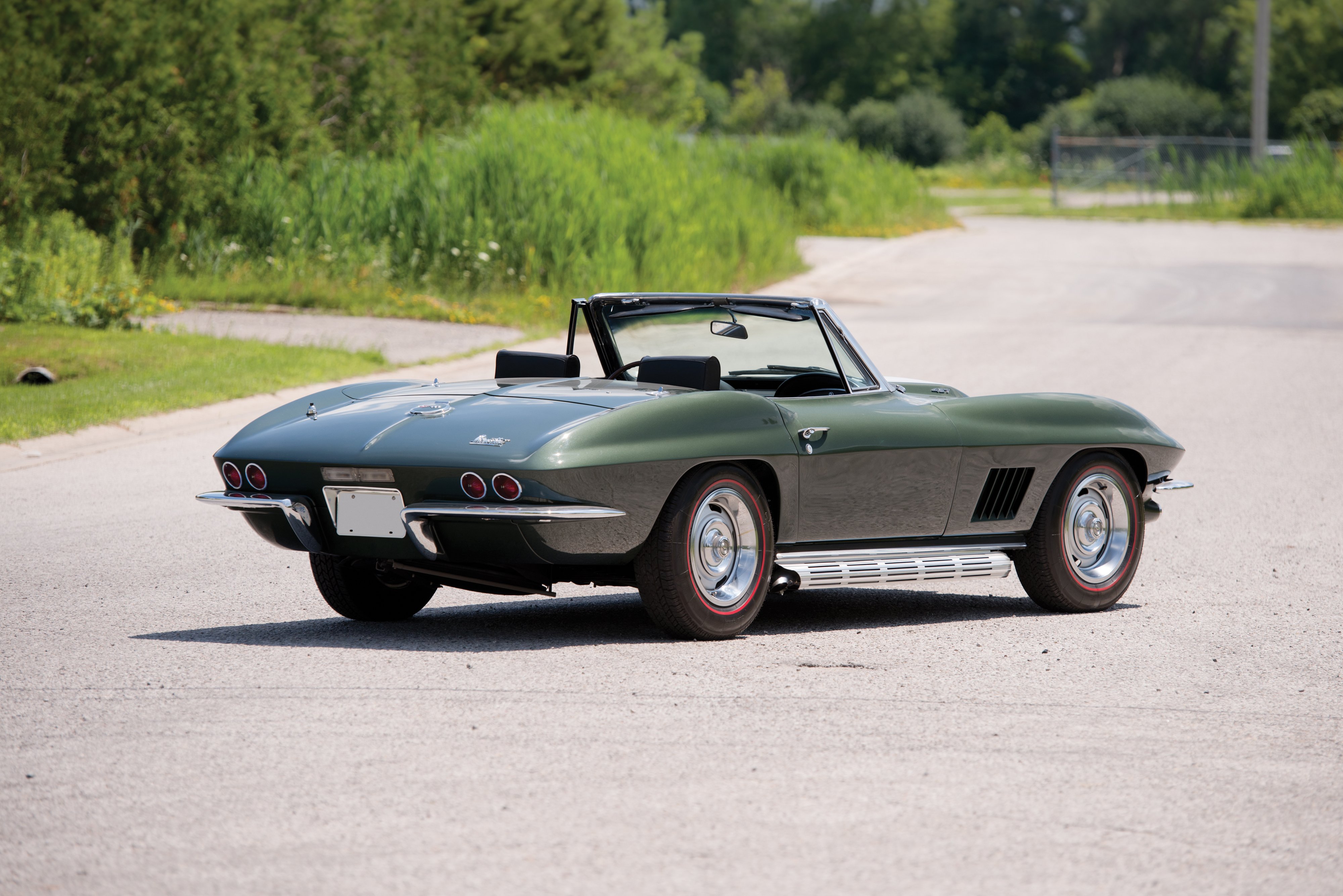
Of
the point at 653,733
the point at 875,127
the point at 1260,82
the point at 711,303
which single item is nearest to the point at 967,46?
the point at 875,127

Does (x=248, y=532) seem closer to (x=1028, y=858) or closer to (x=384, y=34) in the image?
(x=1028, y=858)

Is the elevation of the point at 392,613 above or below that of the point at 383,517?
below

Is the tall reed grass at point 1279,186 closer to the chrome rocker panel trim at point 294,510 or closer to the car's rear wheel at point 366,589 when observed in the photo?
the car's rear wheel at point 366,589

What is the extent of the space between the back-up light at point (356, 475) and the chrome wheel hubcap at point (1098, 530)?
2.95 metres

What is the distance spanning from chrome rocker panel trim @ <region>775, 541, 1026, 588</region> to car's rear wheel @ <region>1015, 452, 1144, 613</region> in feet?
0.44

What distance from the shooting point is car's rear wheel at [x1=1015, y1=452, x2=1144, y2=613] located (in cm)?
753

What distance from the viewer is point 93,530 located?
9609 millimetres

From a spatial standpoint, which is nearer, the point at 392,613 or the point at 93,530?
the point at 392,613

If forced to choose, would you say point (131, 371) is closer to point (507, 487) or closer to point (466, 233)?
point (466, 233)

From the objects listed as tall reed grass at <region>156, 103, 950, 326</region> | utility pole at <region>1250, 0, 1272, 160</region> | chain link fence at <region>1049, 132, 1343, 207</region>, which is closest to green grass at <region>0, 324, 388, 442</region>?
tall reed grass at <region>156, 103, 950, 326</region>

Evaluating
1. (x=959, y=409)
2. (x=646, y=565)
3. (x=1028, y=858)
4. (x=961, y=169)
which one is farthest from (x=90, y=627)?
(x=961, y=169)

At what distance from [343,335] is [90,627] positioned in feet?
39.6

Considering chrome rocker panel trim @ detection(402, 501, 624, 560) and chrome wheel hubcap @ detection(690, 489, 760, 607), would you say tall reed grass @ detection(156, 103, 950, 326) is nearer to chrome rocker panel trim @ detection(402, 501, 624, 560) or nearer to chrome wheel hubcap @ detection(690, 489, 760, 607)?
chrome wheel hubcap @ detection(690, 489, 760, 607)

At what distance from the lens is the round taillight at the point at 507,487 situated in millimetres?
6062
